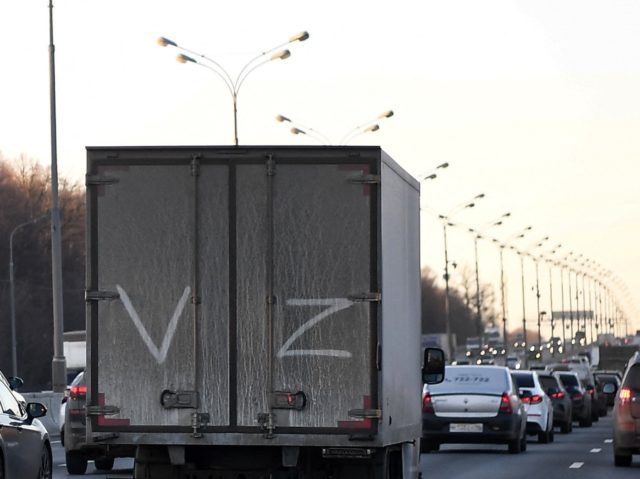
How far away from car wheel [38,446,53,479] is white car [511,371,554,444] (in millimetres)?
19144

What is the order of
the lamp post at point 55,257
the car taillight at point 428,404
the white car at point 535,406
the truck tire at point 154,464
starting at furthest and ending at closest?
the lamp post at point 55,257 < the white car at point 535,406 < the car taillight at point 428,404 < the truck tire at point 154,464

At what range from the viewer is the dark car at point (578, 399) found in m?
52.3

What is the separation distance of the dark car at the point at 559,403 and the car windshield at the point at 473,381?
13478mm

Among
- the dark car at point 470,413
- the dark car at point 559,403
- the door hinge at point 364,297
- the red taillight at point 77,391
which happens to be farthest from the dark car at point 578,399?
the door hinge at point 364,297

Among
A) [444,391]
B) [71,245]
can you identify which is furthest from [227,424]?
[71,245]

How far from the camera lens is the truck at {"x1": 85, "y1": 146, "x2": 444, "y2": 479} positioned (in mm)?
13320

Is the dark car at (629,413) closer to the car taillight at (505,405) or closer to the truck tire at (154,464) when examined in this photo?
the car taillight at (505,405)

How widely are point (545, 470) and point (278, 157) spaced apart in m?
13.2

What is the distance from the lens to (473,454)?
3120 cm

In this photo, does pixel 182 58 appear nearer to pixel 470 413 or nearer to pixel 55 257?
pixel 55 257

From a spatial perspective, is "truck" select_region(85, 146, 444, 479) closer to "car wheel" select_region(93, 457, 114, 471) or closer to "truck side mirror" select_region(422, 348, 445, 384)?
"truck side mirror" select_region(422, 348, 445, 384)

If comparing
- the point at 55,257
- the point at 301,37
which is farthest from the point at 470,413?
the point at 55,257

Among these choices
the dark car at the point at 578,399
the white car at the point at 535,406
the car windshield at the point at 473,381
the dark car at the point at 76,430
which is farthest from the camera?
the dark car at the point at 578,399

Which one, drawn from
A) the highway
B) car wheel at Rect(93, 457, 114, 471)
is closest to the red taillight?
car wheel at Rect(93, 457, 114, 471)
